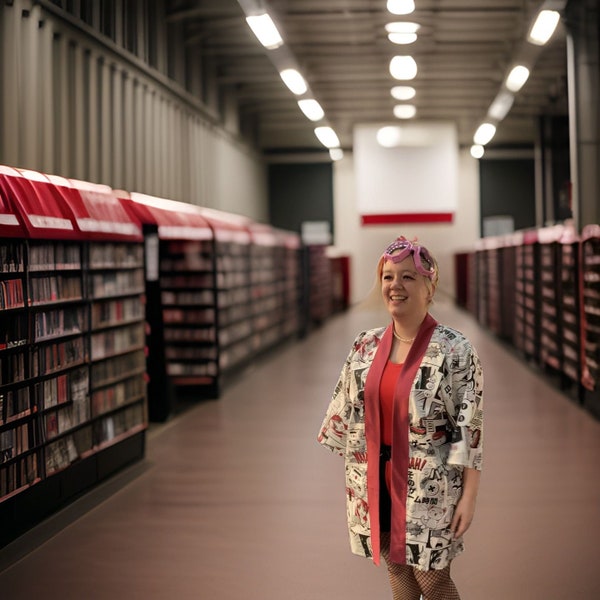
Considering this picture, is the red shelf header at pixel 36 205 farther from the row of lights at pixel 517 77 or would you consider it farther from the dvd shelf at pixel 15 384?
the row of lights at pixel 517 77

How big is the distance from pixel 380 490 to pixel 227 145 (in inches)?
689

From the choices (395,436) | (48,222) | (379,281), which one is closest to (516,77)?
(48,222)

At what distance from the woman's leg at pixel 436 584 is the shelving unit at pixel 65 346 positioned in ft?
9.60

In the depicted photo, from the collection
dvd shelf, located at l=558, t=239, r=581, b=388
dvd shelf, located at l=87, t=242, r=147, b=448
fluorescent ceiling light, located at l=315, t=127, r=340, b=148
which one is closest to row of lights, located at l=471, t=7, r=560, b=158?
dvd shelf, located at l=558, t=239, r=581, b=388

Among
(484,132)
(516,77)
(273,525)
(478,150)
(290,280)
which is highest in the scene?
(478,150)

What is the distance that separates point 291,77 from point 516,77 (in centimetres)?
345

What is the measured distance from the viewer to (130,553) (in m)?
5.30

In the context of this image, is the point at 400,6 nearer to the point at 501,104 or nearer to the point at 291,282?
the point at 501,104

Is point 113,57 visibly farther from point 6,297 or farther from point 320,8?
point 6,297

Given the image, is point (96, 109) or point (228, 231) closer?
point (96, 109)

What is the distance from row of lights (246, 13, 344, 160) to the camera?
35.8 feet

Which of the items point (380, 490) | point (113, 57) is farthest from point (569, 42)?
point (380, 490)

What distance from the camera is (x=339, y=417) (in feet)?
10.9

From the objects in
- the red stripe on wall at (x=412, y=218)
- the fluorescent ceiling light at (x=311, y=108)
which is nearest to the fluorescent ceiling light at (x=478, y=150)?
the red stripe on wall at (x=412, y=218)
